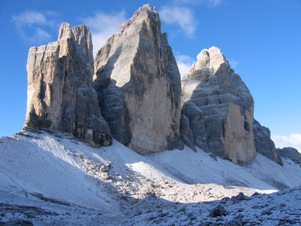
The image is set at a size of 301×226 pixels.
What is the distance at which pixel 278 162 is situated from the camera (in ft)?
280

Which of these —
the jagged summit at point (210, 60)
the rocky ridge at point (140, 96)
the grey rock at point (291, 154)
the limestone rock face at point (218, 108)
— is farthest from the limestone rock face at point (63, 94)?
the grey rock at point (291, 154)

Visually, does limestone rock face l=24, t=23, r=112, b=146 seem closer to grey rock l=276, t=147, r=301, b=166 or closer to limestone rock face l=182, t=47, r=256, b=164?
limestone rock face l=182, t=47, r=256, b=164

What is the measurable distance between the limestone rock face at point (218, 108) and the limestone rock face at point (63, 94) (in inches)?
932

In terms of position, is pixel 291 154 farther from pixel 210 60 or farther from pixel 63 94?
pixel 63 94

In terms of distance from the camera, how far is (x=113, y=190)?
121 ft

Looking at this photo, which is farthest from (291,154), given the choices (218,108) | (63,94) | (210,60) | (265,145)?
(63,94)

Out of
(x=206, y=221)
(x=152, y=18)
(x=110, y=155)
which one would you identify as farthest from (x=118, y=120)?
(x=206, y=221)

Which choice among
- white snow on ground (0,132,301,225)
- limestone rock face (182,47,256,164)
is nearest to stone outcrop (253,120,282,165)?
limestone rock face (182,47,256,164)

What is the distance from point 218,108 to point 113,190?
143 feet

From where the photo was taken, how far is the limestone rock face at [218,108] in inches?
2889

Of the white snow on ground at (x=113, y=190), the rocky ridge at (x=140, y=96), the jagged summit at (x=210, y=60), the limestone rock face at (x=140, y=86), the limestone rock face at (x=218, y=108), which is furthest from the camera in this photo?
the jagged summit at (x=210, y=60)

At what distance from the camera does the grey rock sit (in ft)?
319

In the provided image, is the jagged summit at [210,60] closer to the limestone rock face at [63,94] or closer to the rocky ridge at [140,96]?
the rocky ridge at [140,96]

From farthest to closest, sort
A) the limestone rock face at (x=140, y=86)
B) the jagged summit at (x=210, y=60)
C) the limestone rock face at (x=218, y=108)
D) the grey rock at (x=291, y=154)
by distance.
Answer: the grey rock at (x=291, y=154) < the jagged summit at (x=210, y=60) < the limestone rock face at (x=218, y=108) < the limestone rock face at (x=140, y=86)
